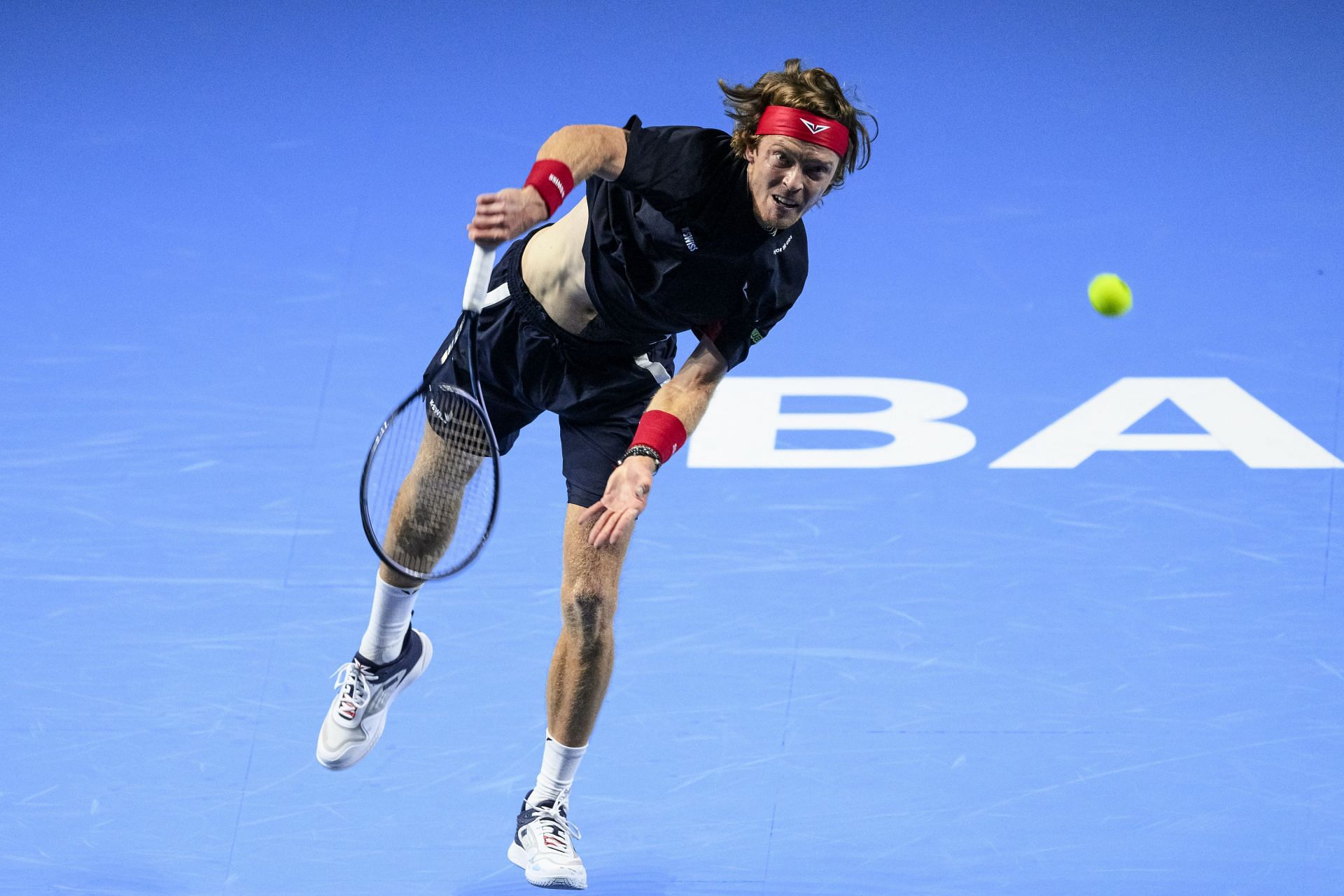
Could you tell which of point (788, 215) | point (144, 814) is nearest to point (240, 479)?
point (144, 814)

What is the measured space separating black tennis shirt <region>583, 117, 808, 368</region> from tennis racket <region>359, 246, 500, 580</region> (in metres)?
0.37

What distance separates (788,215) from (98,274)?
15.3 feet

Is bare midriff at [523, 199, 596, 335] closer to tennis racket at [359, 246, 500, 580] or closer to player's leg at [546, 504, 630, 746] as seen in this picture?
tennis racket at [359, 246, 500, 580]

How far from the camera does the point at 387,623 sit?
4391 mm

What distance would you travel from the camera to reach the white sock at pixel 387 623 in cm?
434

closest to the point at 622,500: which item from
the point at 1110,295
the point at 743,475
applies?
the point at 743,475

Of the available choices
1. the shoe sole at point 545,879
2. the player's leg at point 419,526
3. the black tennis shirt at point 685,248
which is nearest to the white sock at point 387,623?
the player's leg at point 419,526

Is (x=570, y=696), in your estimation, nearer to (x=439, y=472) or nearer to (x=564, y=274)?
(x=439, y=472)

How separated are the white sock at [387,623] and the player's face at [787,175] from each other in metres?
1.50

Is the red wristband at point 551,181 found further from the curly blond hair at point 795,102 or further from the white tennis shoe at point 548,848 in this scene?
the white tennis shoe at point 548,848

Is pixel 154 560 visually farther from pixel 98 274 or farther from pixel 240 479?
pixel 98 274

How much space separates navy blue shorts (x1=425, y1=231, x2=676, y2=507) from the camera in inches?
164

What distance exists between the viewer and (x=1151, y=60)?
8.45 meters

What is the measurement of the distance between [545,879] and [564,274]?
160 cm
